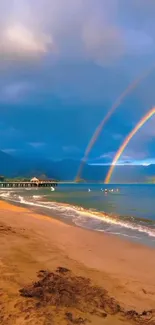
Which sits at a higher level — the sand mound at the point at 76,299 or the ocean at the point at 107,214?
the ocean at the point at 107,214

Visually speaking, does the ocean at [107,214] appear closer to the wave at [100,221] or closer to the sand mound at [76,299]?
the wave at [100,221]

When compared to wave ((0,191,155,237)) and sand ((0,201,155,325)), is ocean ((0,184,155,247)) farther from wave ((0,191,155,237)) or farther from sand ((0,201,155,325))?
sand ((0,201,155,325))

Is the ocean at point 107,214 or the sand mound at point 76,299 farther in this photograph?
the ocean at point 107,214

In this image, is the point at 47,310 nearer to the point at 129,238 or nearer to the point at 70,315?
the point at 70,315

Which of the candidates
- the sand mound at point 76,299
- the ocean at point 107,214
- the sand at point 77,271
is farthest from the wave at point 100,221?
the sand mound at point 76,299

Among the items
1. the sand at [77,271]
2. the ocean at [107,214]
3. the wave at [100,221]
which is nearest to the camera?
the sand at [77,271]

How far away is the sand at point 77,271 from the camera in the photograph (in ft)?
18.8

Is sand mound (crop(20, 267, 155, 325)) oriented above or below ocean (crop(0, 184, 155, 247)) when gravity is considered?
below

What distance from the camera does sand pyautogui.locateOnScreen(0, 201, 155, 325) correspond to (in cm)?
573

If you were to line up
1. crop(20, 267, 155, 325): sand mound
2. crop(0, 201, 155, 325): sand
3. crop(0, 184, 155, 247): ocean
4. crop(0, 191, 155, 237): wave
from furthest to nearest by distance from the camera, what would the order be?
crop(0, 191, 155, 237): wave
crop(0, 184, 155, 247): ocean
crop(20, 267, 155, 325): sand mound
crop(0, 201, 155, 325): sand

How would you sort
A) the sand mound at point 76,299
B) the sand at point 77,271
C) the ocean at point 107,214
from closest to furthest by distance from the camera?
the sand at point 77,271, the sand mound at point 76,299, the ocean at point 107,214

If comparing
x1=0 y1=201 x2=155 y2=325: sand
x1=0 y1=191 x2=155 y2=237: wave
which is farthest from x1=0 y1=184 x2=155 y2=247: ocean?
x1=0 y1=201 x2=155 y2=325: sand

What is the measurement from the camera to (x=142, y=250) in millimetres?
13578

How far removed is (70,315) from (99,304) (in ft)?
3.23
